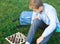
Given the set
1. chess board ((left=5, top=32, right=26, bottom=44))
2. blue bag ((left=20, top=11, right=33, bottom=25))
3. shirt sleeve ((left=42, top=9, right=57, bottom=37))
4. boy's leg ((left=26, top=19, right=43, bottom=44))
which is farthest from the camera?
blue bag ((left=20, top=11, right=33, bottom=25))

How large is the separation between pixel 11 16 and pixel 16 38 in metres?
0.50

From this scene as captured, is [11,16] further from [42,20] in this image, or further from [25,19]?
[42,20]

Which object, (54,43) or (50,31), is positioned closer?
(50,31)

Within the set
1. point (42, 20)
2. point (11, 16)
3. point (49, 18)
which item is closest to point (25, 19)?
point (11, 16)

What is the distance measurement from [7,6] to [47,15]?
3.67 ft

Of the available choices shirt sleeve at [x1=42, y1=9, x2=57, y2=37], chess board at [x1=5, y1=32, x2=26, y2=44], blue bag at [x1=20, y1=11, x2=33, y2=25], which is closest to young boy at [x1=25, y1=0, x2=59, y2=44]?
shirt sleeve at [x1=42, y1=9, x2=57, y2=37]

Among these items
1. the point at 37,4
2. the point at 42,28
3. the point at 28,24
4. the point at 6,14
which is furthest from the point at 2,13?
the point at 37,4

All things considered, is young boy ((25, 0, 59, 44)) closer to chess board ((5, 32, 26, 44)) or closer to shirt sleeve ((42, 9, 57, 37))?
shirt sleeve ((42, 9, 57, 37))

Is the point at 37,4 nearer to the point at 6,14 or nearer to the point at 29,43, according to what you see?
the point at 29,43

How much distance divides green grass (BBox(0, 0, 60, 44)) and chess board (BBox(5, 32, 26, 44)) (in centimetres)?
5

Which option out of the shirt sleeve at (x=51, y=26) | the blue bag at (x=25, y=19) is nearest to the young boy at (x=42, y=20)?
the shirt sleeve at (x=51, y=26)

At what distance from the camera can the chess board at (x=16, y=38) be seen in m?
2.34

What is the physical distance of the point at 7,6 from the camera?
303 cm

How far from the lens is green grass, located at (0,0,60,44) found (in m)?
2.40
